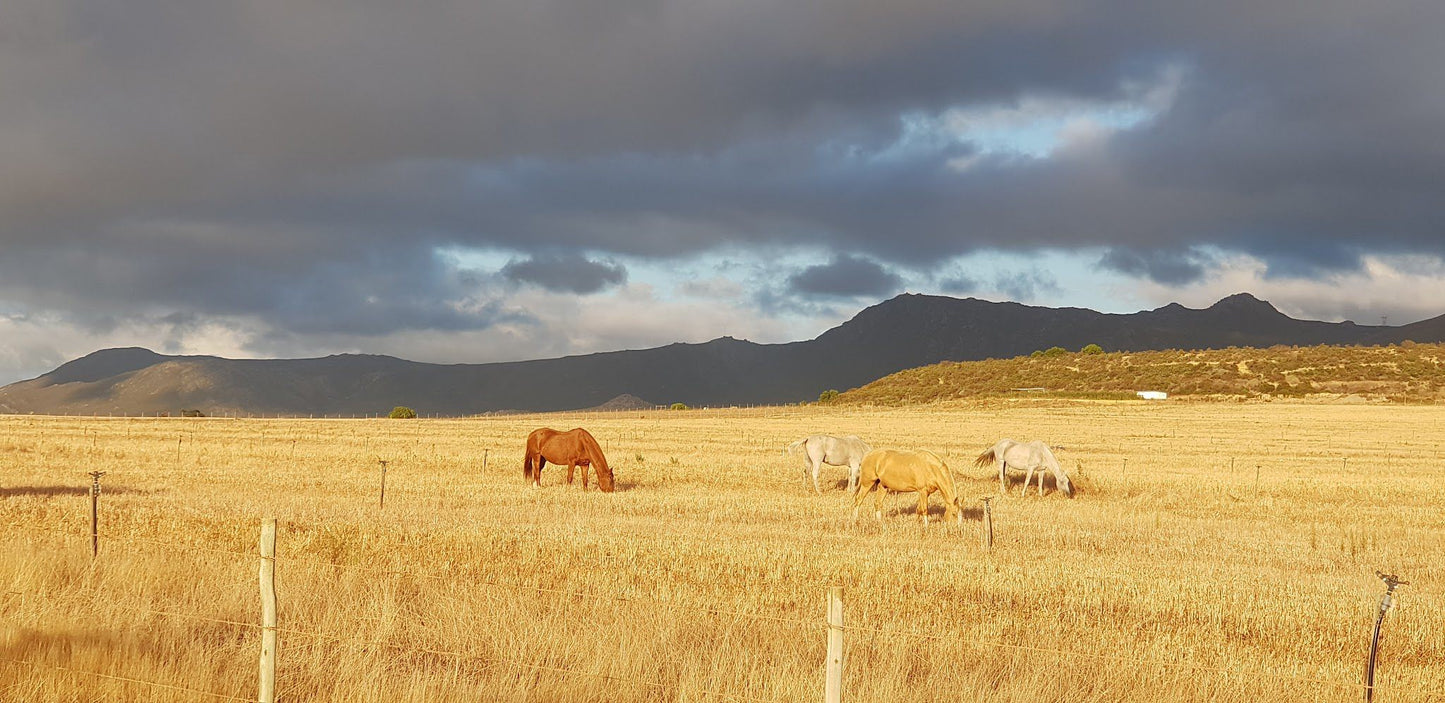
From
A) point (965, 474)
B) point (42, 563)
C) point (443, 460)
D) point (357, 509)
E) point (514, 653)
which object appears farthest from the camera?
point (443, 460)

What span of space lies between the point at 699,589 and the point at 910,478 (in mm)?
8875

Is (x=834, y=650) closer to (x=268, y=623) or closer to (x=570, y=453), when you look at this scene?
(x=268, y=623)

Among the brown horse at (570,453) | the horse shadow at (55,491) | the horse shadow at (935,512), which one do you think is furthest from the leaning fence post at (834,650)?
the horse shadow at (55,491)

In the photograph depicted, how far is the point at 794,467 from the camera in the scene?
3353 centimetres

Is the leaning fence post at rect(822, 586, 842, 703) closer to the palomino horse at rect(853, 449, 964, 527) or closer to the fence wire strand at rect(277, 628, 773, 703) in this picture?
Result: the fence wire strand at rect(277, 628, 773, 703)

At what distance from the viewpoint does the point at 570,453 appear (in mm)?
27172

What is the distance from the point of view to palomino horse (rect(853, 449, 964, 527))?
68.1 feet

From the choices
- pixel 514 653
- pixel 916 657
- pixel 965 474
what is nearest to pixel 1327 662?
A: pixel 916 657

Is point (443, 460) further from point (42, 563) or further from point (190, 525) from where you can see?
point (42, 563)

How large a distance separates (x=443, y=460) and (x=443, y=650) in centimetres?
2668

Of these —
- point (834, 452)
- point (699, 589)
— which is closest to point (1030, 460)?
point (834, 452)

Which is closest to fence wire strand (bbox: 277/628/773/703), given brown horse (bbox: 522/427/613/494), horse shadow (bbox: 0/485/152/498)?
horse shadow (bbox: 0/485/152/498)

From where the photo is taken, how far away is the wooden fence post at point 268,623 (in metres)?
7.15

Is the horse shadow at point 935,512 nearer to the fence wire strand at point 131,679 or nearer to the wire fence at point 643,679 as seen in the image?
the wire fence at point 643,679
